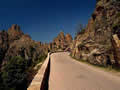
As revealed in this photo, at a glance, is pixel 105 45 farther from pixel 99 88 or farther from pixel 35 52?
pixel 35 52

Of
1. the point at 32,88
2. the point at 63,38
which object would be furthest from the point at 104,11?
the point at 63,38

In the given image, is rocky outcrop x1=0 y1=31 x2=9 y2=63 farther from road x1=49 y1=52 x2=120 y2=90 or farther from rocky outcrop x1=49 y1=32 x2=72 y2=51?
road x1=49 y1=52 x2=120 y2=90

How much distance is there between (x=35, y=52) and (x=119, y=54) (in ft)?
285

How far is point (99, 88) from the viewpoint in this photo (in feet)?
13.8

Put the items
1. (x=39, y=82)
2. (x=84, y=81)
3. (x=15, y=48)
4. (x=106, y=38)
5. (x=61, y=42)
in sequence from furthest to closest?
(x=15, y=48) → (x=61, y=42) → (x=106, y=38) → (x=84, y=81) → (x=39, y=82)

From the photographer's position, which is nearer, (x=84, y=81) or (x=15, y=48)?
(x=84, y=81)

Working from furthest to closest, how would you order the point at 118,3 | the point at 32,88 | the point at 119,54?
1. the point at 118,3
2. the point at 119,54
3. the point at 32,88

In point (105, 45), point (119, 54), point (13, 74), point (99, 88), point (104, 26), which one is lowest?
point (13, 74)

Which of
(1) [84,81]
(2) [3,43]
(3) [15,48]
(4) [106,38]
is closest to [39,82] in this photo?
(1) [84,81]

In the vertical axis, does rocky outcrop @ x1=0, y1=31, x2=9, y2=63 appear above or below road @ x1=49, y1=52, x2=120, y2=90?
above

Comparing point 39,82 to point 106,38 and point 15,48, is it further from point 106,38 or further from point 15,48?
point 15,48

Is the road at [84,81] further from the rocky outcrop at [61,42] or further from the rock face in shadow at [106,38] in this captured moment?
the rocky outcrop at [61,42]

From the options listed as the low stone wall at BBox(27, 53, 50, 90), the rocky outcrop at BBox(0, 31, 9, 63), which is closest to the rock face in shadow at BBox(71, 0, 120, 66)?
the low stone wall at BBox(27, 53, 50, 90)

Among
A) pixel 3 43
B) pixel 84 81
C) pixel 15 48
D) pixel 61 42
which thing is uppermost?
pixel 3 43
